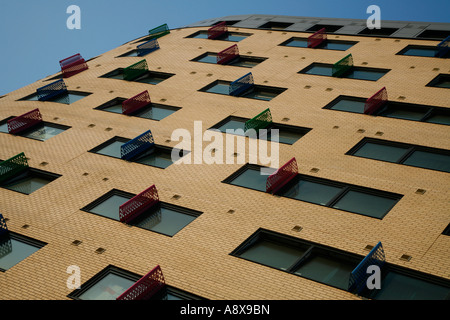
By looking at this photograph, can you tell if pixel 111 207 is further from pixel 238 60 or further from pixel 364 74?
pixel 238 60

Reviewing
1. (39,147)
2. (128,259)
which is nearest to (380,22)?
(39,147)

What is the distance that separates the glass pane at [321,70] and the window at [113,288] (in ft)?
61.6

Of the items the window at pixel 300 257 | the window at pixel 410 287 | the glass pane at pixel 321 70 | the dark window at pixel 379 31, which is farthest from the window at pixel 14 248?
the dark window at pixel 379 31

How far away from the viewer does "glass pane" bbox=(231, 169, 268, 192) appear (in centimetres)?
2506

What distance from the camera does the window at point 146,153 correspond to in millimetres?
28031

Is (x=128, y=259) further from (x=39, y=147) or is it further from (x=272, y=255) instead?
(x=39, y=147)

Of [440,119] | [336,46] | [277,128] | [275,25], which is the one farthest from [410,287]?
[275,25]

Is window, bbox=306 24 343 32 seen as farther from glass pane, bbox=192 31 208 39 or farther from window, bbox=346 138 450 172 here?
window, bbox=346 138 450 172

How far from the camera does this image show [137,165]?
2780 centimetres

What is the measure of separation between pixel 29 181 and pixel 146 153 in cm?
549

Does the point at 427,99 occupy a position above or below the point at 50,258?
above

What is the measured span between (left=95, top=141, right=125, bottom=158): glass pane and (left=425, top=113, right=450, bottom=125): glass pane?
14.7 metres

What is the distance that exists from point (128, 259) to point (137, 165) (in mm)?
7201

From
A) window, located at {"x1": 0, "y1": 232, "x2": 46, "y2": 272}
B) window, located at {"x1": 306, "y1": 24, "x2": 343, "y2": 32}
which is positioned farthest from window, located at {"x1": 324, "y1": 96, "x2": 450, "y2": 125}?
window, located at {"x1": 0, "y1": 232, "x2": 46, "y2": 272}
